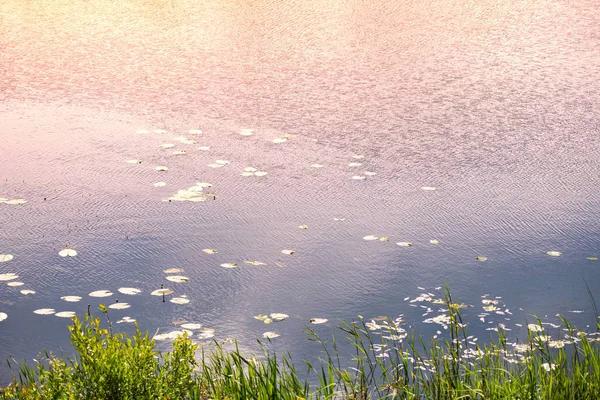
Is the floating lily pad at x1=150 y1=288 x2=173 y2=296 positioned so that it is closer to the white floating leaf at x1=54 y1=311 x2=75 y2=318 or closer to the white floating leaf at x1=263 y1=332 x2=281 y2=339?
the white floating leaf at x1=54 y1=311 x2=75 y2=318

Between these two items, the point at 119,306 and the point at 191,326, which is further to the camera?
the point at 119,306

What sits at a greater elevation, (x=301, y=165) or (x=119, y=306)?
(x=301, y=165)

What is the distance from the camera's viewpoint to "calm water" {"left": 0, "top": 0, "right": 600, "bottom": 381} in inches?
169

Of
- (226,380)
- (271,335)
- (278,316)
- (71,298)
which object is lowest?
(226,380)

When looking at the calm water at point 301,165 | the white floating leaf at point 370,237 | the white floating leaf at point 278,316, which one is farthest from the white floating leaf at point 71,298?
the white floating leaf at point 370,237

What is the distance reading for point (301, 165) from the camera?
610 cm

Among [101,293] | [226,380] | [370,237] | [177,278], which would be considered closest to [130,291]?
[101,293]

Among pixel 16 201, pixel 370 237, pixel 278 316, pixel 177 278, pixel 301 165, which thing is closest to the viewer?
pixel 278 316

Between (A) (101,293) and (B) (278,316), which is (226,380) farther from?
(A) (101,293)

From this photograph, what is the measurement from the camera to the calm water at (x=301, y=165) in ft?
A: 14.1

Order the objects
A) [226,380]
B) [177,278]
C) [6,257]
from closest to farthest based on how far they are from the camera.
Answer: [226,380] < [177,278] < [6,257]

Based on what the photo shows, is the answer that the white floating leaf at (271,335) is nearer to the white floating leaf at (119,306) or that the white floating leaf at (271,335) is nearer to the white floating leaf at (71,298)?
the white floating leaf at (119,306)

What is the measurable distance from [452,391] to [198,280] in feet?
5.78

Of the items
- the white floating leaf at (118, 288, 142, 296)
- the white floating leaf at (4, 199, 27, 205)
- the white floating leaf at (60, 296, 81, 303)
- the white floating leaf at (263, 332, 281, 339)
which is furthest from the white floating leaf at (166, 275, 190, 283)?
the white floating leaf at (4, 199, 27, 205)
